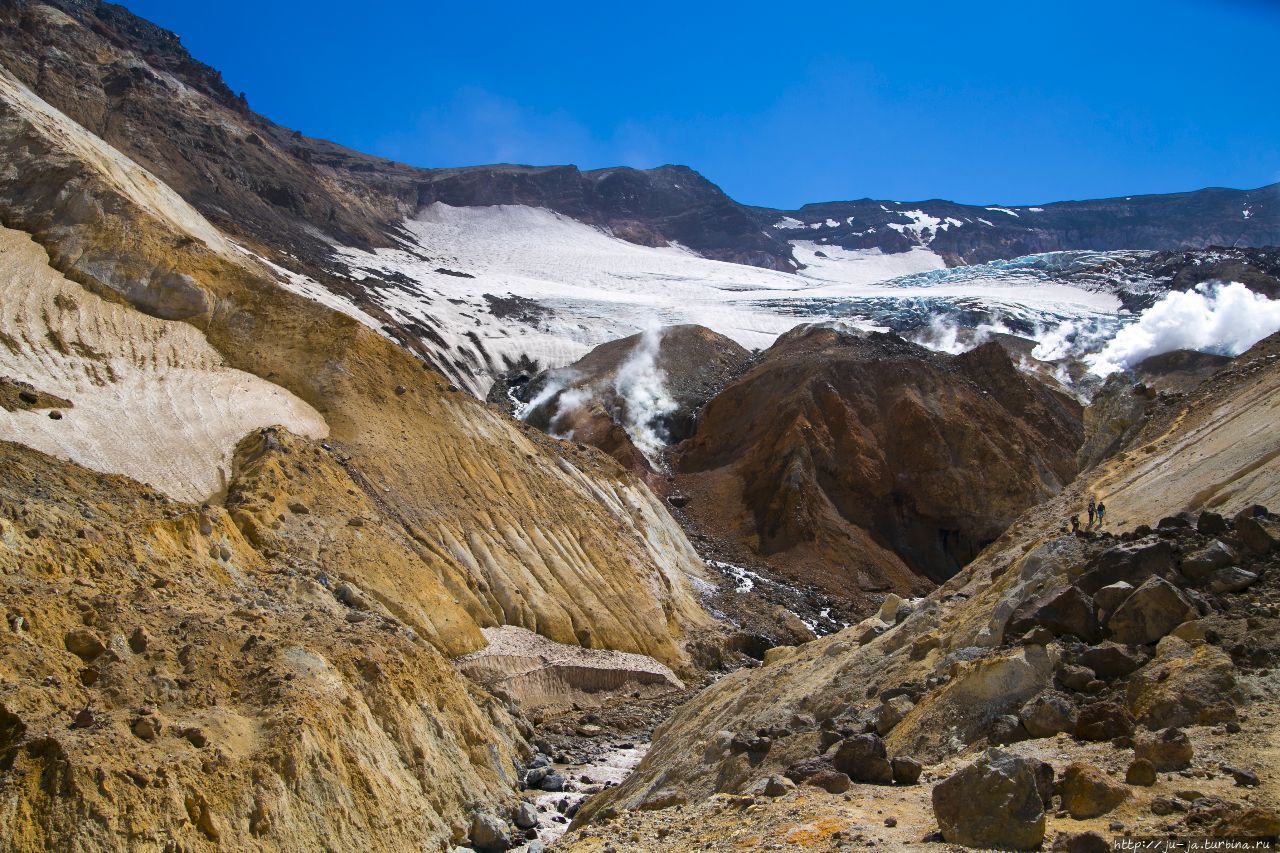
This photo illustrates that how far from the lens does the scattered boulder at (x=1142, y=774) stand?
7772 mm

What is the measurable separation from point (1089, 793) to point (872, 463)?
55.1m

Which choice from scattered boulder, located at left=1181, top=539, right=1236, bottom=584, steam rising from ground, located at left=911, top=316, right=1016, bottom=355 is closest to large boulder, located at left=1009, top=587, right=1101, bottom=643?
scattered boulder, located at left=1181, top=539, right=1236, bottom=584

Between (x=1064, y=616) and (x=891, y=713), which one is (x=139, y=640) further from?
(x=1064, y=616)

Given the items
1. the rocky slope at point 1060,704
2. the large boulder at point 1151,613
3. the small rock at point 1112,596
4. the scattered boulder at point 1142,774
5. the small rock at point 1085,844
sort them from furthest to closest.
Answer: the small rock at point 1112,596, the large boulder at point 1151,613, the rocky slope at point 1060,704, the scattered boulder at point 1142,774, the small rock at point 1085,844

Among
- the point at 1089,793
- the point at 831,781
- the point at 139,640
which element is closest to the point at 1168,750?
the point at 1089,793

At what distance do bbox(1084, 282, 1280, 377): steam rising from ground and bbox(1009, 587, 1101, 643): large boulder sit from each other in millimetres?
83842

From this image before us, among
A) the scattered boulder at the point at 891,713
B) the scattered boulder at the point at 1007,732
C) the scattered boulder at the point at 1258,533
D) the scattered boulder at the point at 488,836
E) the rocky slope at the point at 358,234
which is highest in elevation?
the rocky slope at the point at 358,234

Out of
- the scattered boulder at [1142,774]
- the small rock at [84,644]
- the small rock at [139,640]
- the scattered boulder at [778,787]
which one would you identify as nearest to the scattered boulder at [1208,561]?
the scattered boulder at [1142,774]

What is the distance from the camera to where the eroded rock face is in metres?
56.4

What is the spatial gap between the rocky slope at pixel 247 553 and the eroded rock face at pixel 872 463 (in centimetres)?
1168

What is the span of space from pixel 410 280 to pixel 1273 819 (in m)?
112

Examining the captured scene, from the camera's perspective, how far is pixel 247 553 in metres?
20.7

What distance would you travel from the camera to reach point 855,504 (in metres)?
60.5

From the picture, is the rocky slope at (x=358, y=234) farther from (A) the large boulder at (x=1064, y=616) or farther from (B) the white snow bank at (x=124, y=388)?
(A) the large boulder at (x=1064, y=616)
